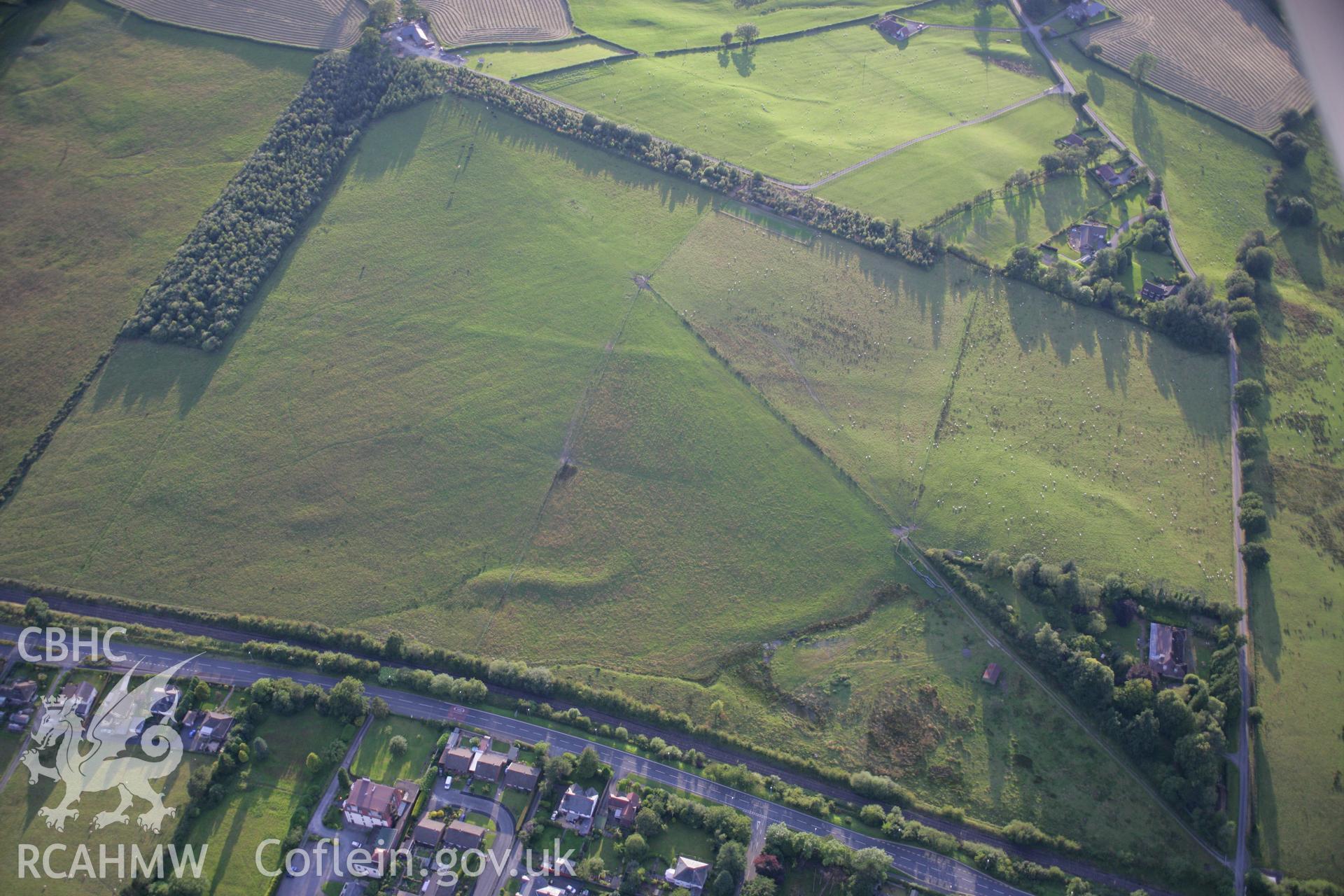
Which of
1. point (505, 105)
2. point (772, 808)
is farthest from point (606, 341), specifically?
point (772, 808)

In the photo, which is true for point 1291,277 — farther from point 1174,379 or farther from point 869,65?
point 869,65

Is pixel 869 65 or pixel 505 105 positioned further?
pixel 869 65

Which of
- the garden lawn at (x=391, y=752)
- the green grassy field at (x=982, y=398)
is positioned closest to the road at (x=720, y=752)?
the garden lawn at (x=391, y=752)

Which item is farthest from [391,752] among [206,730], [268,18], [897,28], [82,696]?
[897,28]

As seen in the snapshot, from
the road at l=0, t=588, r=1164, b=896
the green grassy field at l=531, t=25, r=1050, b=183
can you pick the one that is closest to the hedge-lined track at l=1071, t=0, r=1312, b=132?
the green grassy field at l=531, t=25, r=1050, b=183

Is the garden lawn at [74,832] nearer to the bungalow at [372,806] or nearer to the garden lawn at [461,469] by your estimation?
the bungalow at [372,806]

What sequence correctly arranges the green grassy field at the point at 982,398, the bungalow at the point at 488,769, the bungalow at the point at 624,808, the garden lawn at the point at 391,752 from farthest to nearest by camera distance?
the green grassy field at the point at 982,398 < the garden lawn at the point at 391,752 < the bungalow at the point at 488,769 < the bungalow at the point at 624,808
